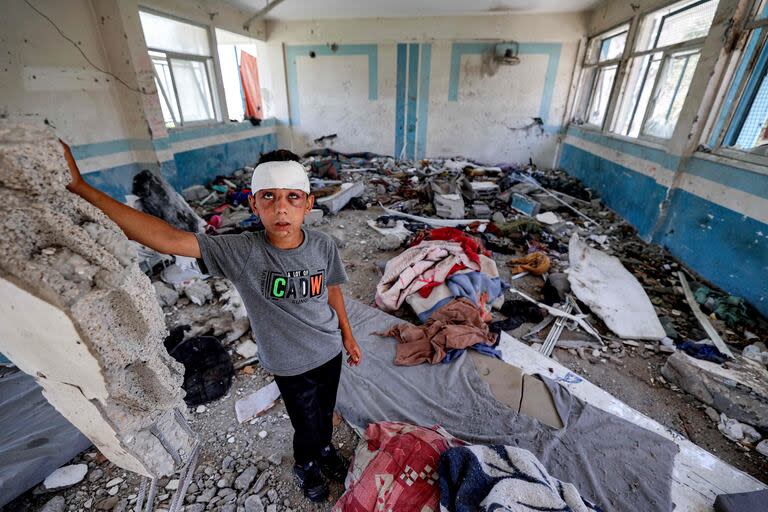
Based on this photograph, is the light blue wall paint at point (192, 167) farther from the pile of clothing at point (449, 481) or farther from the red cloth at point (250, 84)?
the pile of clothing at point (449, 481)

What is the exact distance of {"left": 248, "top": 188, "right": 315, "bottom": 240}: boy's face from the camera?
1113mm

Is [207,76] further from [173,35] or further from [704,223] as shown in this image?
[704,223]

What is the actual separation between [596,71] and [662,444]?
8.05 m

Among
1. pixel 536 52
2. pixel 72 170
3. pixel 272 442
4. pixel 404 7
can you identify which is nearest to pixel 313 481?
pixel 272 442

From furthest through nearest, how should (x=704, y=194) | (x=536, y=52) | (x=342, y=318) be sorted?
1. (x=536, y=52)
2. (x=704, y=194)
3. (x=342, y=318)

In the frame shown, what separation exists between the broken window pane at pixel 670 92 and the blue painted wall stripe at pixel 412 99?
5150 mm

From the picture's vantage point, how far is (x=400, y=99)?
8664mm

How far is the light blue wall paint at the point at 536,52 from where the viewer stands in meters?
7.77

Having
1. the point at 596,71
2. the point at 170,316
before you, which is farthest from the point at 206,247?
the point at 596,71

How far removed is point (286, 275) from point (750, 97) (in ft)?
16.4

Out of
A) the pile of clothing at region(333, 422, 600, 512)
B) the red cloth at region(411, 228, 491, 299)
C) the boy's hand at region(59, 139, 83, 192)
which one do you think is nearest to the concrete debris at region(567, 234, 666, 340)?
the red cloth at region(411, 228, 491, 299)

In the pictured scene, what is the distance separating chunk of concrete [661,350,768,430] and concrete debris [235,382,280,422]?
8.96ft

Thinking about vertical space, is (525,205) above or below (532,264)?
above

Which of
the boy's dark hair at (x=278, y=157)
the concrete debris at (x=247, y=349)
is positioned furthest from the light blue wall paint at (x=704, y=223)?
the concrete debris at (x=247, y=349)
